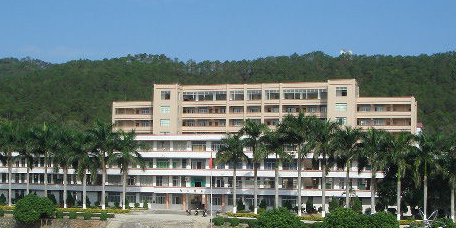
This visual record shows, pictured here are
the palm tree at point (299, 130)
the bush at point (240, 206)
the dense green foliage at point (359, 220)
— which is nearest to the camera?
the dense green foliage at point (359, 220)

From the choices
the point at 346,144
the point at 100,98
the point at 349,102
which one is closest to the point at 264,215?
the point at 346,144

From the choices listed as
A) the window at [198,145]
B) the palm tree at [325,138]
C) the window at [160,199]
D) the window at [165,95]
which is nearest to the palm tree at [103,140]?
the window at [160,199]

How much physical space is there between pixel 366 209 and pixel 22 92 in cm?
9894

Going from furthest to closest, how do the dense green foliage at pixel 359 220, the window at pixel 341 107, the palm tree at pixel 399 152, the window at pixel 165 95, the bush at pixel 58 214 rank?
1. the window at pixel 165 95
2. the window at pixel 341 107
3. the bush at pixel 58 214
4. the palm tree at pixel 399 152
5. the dense green foliage at pixel 359 220

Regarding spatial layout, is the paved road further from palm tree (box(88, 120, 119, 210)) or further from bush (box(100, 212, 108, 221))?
palm tree (box(88, 120, 119, 210))

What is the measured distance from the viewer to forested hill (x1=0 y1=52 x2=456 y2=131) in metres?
148

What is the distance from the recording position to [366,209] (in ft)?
313

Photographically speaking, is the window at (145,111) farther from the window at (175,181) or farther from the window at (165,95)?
the window at (175,181)

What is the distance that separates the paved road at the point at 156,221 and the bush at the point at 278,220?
12.6 meters

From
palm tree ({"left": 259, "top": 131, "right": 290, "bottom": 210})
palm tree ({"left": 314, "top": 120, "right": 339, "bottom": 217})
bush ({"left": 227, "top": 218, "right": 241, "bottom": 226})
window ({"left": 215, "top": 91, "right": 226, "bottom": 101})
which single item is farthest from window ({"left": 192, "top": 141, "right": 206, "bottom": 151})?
palm tree ({"left": 314, "top": 120, "right": 339, "bottom": 217})

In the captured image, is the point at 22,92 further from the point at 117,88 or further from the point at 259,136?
the point at 259,136

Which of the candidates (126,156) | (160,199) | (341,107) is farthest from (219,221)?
(341,107)

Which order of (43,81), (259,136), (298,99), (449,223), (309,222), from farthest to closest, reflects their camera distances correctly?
(43,81), (298,99), (259,136), (309,222), (449,223)

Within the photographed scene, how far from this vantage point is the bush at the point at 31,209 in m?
84.3
